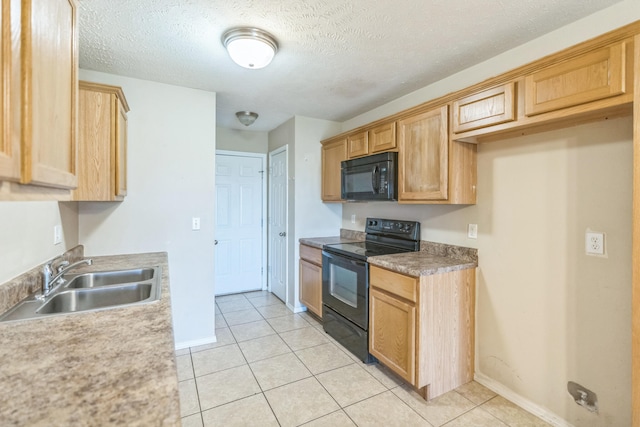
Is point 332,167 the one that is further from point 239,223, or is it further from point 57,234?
point 57,234

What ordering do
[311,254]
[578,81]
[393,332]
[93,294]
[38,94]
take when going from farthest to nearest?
[311,254]
[393,332]
[93,294]
[578,81]
[38,94]

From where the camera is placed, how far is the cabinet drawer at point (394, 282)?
2.03 m

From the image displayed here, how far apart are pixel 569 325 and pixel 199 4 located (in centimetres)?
271

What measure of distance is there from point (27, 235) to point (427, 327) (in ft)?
7.56

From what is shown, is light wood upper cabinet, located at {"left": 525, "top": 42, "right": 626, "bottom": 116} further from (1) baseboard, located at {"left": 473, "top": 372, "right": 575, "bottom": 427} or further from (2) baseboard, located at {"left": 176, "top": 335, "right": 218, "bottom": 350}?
(2) baseboard, located at {"left": 176, "top": 335, "right": 218, "bottom": 350}

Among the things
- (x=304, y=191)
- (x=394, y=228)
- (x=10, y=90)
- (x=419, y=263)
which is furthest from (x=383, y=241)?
(x=10, y=90)

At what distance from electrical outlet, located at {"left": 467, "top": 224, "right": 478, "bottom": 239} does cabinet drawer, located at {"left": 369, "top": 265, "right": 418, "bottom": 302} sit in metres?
0.63

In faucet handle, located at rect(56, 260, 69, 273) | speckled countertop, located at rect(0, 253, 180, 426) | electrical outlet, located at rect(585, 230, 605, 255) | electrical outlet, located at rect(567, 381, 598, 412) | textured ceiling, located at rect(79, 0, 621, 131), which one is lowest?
electrical outlet, located at rect(567, 381, 598, 412)

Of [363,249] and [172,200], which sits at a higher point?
[172,200]

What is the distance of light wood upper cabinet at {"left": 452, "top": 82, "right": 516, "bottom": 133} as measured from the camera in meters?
1.78

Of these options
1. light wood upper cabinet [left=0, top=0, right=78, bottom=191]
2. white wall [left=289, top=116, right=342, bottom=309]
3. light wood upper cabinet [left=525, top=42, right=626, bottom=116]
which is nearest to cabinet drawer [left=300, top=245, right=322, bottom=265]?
white wall [left=289, top=116, right=342, bottom=309]

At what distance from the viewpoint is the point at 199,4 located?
1.60 metres

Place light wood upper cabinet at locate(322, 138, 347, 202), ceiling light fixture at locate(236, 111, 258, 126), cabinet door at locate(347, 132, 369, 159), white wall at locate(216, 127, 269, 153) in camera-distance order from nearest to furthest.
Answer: cabinet door at locate(347, 132, 369, 159) < light wood upper cabinet at locate(322, 138, 347, 202) < ceiling light fixture at locate(236, 111, 258, 126) < white wall at locate(216, 127, 269, 153)

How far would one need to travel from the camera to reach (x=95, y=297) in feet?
5.44
